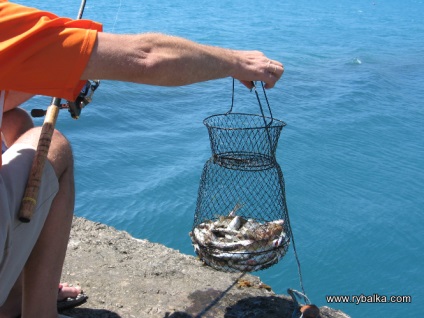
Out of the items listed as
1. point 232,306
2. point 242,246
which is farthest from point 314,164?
point 242,246

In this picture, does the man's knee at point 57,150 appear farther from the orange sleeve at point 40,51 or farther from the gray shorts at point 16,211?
the orange sleeve at point 40,51

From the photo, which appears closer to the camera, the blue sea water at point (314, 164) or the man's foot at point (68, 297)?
the man's foot at point (68, 297)

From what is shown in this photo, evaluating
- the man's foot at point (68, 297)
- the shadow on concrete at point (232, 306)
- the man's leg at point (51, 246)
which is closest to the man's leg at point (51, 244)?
the man's leg at point (51, 246)

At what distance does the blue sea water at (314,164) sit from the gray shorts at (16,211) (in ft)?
10.8

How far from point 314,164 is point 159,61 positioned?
17.9 feet

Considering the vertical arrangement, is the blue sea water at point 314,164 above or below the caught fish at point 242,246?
below

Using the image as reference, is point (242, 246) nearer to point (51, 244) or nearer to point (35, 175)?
point (51, 244)

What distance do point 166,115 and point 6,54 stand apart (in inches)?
262

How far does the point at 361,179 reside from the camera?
680cm

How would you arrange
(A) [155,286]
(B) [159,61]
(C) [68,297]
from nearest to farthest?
(B) [159,61], (C) [68,297], (A) [155,286]

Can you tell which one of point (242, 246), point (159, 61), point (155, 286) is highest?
point (159, 61)

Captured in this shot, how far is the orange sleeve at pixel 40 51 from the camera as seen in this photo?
1.65m

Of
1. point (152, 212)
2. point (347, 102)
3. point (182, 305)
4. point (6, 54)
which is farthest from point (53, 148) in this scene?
point (347, 102)

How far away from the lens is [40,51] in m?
1.67
